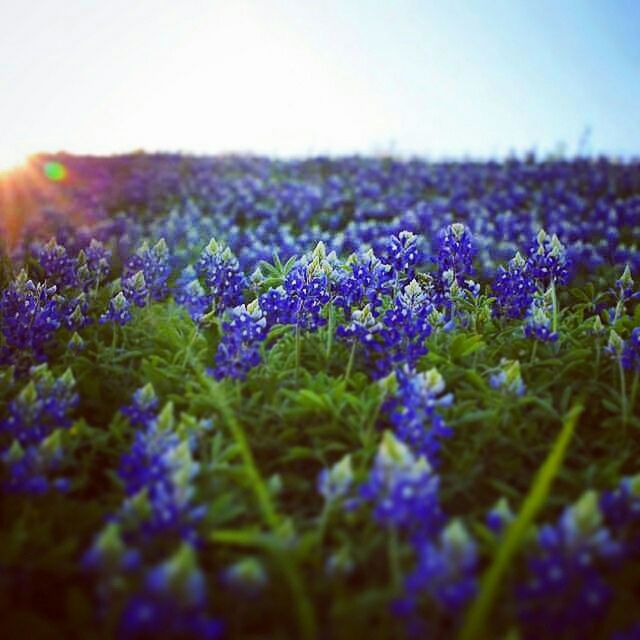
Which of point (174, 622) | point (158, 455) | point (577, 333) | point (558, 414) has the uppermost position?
point (577, 333)

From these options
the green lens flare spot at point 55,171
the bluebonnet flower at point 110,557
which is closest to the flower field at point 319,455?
the bluebonnet flower at point 110,557

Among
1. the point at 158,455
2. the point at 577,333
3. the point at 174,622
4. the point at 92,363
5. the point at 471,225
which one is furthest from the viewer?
the point at 471,225

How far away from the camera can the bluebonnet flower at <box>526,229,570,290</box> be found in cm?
441

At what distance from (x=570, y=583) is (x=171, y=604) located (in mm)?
1313

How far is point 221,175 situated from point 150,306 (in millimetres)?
11047

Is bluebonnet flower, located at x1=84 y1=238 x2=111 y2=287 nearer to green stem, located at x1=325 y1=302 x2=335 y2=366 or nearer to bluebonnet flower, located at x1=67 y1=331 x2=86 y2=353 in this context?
bluebonnet flower, located at x1=67 y1=331 x2=86 y2=353

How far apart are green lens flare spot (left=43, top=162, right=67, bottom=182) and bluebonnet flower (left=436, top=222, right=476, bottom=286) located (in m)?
13.0

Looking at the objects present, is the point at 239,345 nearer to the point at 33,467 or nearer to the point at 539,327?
the point at 33,467

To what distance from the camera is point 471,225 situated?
32.4 ft

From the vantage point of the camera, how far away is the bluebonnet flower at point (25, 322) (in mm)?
3781

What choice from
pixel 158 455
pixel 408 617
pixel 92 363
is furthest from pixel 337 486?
pixel 92 363

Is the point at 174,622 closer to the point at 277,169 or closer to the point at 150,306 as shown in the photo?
the point at 150,306

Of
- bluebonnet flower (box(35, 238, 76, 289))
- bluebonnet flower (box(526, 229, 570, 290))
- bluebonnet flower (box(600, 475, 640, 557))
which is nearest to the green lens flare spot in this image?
bluebonnet flower (box(35, 238, 76, 289))

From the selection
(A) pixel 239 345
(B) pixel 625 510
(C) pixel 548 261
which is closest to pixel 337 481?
(B) pixel 625 510
